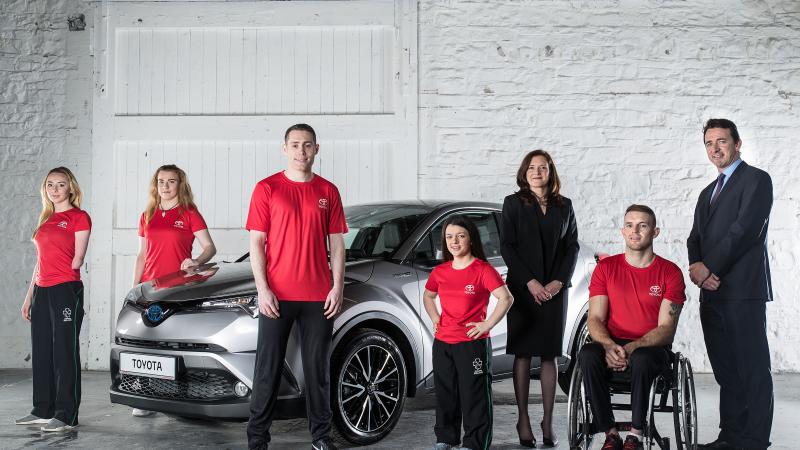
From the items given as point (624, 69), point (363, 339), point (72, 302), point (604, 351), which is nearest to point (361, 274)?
point (363, 339)

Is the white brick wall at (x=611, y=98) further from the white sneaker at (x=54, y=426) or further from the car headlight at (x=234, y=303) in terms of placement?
the white sneaker at (x=54, y=426)

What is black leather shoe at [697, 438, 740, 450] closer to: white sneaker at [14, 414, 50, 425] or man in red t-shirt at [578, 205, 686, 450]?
man in red t-shirt at [578, 205, 686, 450]

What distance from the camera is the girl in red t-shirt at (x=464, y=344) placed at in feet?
14.0

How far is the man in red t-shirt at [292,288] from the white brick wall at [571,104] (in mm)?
3998

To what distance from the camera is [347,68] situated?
27.3ft

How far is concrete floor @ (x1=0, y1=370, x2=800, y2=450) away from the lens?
4.86 meters

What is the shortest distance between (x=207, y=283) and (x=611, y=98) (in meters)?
5.07

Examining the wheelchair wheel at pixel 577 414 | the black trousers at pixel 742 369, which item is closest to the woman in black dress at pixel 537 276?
the wheelchair wheel at pixel 577 414

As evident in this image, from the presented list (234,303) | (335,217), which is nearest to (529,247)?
(335,217)

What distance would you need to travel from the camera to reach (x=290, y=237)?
169 inches

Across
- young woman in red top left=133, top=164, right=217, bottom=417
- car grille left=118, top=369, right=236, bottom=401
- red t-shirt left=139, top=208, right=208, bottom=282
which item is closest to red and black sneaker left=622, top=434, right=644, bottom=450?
car grille left=118, top=369, right=236, bottom=401

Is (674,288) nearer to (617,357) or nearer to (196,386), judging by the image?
(617,357)

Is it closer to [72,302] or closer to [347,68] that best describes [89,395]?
[72,302]

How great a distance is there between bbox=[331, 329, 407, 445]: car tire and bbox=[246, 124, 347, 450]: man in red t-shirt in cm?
26
